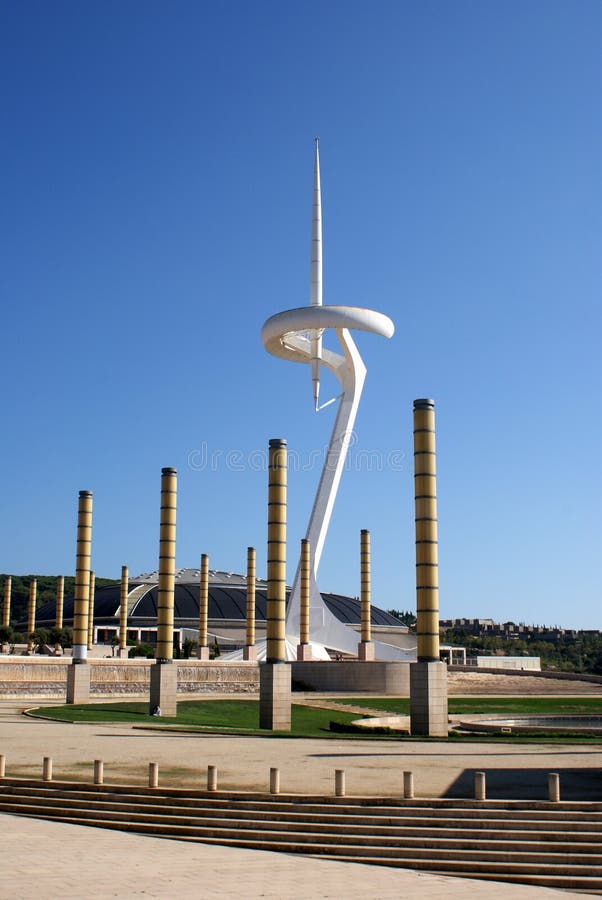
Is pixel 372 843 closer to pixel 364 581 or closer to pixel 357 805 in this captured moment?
pixel 357 805

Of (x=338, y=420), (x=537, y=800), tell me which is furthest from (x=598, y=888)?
(x=338, y=420)

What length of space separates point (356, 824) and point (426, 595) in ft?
45.4

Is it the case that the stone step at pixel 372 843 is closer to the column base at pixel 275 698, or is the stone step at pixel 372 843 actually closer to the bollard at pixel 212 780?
the bollard at pixel 212 780

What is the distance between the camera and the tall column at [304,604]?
53.9 meters

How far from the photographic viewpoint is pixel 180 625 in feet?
267

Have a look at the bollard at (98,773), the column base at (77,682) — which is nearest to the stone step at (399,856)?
the bollard at (98,773)

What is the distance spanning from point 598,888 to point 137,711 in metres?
21.1

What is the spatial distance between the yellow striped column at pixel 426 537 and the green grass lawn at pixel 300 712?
3075 millimetres

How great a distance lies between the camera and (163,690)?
1189 inches

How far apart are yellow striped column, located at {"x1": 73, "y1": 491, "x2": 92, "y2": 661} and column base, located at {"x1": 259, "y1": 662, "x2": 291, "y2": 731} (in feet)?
28.4

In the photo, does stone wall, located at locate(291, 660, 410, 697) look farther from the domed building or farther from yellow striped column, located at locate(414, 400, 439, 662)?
the domed building

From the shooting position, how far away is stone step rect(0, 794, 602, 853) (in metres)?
12.3

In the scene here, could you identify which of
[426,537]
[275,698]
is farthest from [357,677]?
[426,537]

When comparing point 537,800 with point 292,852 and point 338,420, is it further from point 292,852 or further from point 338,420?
point 338,420
